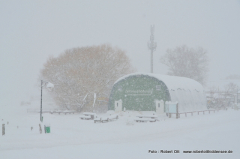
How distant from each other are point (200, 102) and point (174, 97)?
372 inches

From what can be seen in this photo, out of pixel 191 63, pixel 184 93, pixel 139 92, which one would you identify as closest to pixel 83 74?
pixel 139 92

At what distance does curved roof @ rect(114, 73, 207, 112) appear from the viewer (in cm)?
3152

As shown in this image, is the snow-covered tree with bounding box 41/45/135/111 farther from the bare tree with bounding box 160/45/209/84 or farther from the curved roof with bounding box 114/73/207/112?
the bare tree with bounding box 160/45/209/84

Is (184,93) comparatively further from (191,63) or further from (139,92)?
(191,63)

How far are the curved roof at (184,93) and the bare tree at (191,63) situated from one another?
20.3m

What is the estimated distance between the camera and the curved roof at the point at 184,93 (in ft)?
103

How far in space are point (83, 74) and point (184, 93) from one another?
617 inches

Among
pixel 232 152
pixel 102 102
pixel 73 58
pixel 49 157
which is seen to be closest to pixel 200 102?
pixel 102 102

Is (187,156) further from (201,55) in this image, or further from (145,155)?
(201,55)

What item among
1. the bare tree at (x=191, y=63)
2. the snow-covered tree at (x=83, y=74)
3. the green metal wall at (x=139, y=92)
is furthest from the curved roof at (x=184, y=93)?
the bare tree at (x=191, y=63)

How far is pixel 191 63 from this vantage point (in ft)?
200

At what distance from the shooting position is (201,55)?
61000mm

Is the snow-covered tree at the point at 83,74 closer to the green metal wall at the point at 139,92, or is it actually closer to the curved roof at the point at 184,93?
the green metal wall at the point at 139,92

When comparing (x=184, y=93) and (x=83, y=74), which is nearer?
(x=184, y=93)
